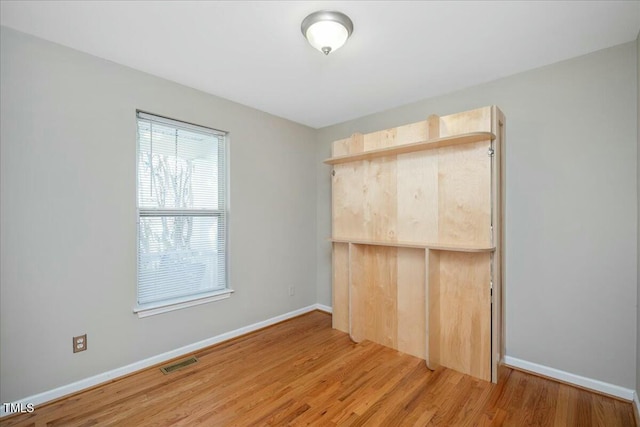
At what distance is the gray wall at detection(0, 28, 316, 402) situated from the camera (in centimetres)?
198

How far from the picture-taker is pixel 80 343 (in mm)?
2227

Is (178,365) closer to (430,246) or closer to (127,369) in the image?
(127,369)

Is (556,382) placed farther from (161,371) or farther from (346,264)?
(161,371)

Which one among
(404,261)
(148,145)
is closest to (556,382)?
(404,261)

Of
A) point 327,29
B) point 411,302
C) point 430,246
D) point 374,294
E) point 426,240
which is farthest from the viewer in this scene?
point 374,294

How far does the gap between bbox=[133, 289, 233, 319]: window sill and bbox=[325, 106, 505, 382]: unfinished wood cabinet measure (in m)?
1.25

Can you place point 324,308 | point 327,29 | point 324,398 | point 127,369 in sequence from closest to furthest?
point 327,29 < point 324,398 < point 127,369 < point 324,308

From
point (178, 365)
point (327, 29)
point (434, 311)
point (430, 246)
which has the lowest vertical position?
point (178, 365)

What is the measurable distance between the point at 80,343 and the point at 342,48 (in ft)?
9.66

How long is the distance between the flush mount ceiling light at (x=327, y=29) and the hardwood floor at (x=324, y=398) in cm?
244

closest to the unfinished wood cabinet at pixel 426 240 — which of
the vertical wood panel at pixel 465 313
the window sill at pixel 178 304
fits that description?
the vertical wood panel at pixel 465 313

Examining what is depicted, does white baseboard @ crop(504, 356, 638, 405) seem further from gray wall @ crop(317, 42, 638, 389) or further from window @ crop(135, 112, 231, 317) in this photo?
window @ crop(135, 112, 231, 317)

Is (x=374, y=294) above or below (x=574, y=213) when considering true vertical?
below

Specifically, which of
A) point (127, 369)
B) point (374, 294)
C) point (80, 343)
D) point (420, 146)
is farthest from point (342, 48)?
point (127, 369)
